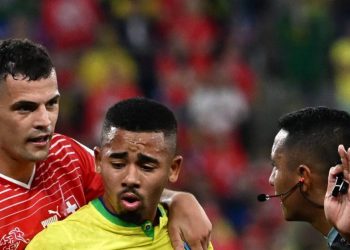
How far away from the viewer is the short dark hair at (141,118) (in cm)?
426

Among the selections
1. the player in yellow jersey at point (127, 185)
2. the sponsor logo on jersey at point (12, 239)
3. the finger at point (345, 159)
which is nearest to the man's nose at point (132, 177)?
the player in yellow jersey at point (127, 185)

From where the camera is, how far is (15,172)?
4387 millimetres

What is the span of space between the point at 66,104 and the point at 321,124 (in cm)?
593

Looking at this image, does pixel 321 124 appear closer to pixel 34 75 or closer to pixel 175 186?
pixel 34 75

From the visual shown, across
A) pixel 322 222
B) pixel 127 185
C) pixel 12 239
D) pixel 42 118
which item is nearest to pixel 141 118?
pixel 127 185

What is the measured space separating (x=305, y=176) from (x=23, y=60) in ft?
4.24

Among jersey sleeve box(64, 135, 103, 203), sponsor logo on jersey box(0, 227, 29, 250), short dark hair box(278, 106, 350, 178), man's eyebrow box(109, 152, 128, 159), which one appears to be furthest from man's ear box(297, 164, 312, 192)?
sponsor logo on jersey box(0, 227, 29, 250)

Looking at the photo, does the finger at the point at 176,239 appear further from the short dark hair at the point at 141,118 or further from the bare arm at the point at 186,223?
the short dark hair at the point at 141,118

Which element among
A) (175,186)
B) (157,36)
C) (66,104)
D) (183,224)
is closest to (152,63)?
(157,36)

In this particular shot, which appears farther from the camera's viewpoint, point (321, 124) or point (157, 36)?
point (157, 36)

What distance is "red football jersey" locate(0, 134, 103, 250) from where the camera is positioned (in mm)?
4242

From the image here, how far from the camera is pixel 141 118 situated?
428 centimetres

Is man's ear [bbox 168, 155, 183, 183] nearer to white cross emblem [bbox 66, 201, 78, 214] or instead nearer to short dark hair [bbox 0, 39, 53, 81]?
white cross emblem [bbox 66, 201, 78, 214]

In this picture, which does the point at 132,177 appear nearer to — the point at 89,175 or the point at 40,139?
the point at 40,139
